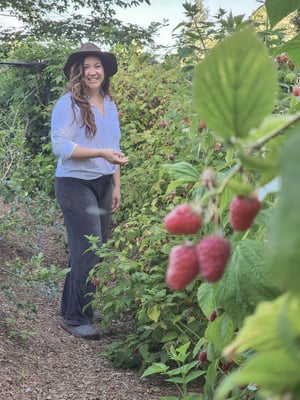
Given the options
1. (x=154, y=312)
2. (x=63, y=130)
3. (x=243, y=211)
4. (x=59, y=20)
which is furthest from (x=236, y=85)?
(x=59, y=20)

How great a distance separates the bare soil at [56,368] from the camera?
11.1 ft

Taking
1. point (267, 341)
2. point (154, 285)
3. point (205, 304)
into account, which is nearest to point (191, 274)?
point (267, 341)

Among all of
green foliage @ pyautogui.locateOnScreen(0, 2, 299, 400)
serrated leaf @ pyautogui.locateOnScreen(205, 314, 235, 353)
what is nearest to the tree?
green foliage @ pyautogui.locateOnScreen(0, 2, 299, 400)

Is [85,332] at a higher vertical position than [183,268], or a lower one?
lower

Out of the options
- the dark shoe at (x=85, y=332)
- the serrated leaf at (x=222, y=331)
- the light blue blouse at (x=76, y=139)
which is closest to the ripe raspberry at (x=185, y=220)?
the serrated leaf at (x=222, y=331)

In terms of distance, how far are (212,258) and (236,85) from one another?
0.37ft

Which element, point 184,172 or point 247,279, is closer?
point 247,279

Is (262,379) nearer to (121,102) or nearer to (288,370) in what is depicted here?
(288,370)

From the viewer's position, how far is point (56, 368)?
12.1 feet

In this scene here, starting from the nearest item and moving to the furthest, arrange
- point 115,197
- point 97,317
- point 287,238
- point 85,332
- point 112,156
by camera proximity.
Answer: point 287,238 → point 112,156 → point 85,332 → point 97,317 → point 115,197

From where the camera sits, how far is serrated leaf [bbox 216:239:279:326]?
0.83 meters

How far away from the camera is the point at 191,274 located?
1.42 feet

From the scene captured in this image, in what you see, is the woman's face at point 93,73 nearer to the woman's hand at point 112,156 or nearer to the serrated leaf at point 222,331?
the woman's hand at point 112,156

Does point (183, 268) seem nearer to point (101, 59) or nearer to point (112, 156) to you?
point (112, 156)
